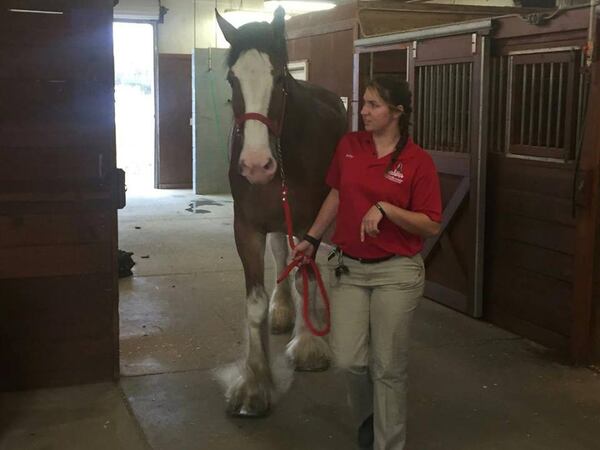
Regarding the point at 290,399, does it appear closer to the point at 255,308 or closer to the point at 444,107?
the point at 255,308

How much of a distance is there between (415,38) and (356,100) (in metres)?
0.97

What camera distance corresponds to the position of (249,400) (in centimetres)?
318

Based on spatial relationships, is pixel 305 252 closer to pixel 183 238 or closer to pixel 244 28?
pixel 244 28

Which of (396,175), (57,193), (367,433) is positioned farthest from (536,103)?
(57,193)

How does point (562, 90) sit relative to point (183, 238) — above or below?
above

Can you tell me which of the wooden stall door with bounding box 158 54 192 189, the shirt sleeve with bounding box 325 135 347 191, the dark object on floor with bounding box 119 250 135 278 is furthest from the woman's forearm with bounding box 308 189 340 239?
the wooden stall door with bounding box 158 54 192 189

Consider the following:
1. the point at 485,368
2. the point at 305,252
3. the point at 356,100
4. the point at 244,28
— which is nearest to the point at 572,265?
the point at 485,368

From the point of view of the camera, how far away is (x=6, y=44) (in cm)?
317

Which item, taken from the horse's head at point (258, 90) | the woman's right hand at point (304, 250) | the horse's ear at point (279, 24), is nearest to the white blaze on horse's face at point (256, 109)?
the horse's head at point (258, 90)

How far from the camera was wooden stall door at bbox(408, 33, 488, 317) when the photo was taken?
Result: 445cm

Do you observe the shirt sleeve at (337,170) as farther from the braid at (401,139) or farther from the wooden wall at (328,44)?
the wooden wall at (328,44)

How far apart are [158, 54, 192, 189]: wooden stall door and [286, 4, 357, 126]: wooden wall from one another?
4295 millimetres

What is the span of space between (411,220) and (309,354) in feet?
4.93

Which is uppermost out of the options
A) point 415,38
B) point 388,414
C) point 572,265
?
point 415,38
